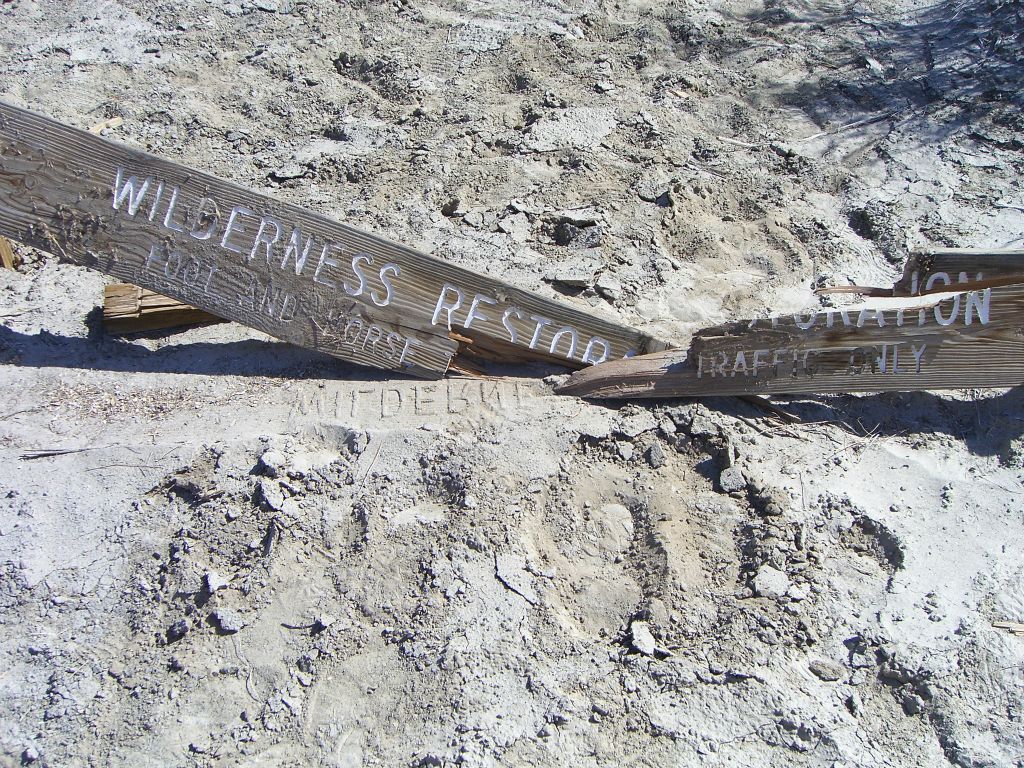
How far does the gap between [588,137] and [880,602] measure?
323 centimetres

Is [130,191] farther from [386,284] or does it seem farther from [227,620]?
[227,620]

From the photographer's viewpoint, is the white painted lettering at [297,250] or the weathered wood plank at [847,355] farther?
the white painted lettering at [297,250]

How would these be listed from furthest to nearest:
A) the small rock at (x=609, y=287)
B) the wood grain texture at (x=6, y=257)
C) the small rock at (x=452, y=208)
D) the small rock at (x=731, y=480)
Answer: the small rock at (x=452, y=208)
the wood grain texture at (x=6, y=257)
the small rock at (x=609, y=287)
the small rock at (x=731, y=480)

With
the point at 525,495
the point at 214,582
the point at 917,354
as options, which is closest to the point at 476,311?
the point at 525,495

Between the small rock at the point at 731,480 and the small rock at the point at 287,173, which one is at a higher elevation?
the small rock at the point at 287,173

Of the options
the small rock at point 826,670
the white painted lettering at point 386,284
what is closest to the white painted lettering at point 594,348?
the white painted lettering at point 386,284

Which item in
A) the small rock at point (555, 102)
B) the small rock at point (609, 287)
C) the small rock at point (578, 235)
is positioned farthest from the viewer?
the small rock at point (555, 102)

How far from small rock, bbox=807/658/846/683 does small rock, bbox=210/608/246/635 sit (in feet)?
6.00

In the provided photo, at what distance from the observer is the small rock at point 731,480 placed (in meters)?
3.06

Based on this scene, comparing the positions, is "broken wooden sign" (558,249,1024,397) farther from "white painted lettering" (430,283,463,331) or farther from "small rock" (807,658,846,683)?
"small rock" (807,658,846,683)

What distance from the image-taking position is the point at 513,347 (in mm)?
3570

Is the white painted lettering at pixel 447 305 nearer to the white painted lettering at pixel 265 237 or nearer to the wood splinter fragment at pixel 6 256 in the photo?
the white painted lettering at pixel 265 237

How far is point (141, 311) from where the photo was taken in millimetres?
3754

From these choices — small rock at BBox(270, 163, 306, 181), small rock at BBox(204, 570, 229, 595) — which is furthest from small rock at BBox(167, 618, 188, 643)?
small rock at BBox(270, 163, 306, 181)
